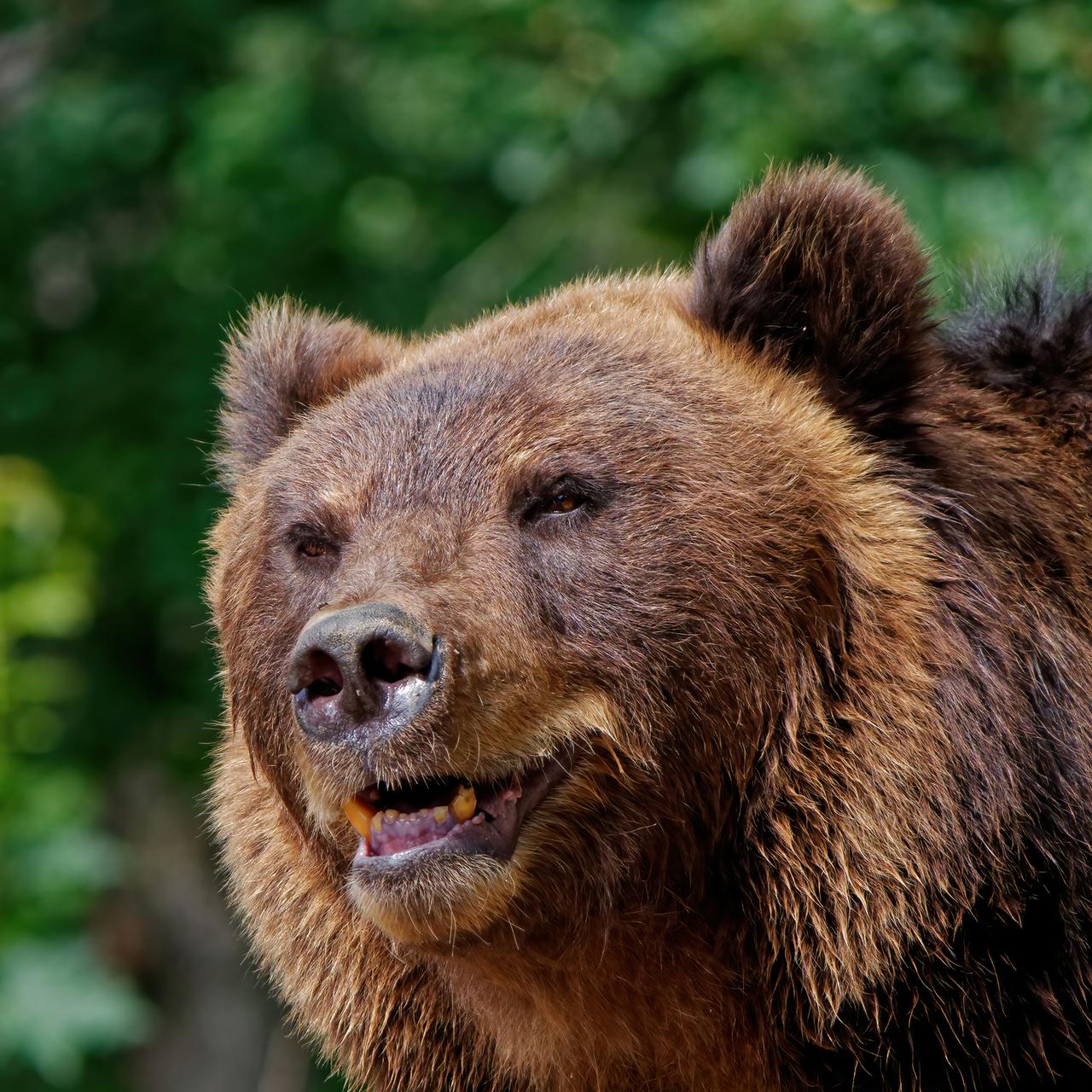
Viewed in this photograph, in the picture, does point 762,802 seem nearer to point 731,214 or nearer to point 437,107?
point 731,214

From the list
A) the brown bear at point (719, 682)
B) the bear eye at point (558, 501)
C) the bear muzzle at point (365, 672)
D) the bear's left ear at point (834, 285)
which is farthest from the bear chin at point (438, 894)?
the bear's left ear at point (834, 285)

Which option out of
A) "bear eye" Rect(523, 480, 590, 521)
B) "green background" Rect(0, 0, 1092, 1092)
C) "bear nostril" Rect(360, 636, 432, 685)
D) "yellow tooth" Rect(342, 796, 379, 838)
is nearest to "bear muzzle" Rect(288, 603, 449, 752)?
"bear nostril" Rect(360, 636, 432, 685)

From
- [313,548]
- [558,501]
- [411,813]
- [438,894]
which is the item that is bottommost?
[438,894]

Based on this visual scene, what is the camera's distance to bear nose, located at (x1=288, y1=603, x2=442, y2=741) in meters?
2.78

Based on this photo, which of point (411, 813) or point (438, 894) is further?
point (411, 813)

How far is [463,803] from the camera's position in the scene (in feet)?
9.75

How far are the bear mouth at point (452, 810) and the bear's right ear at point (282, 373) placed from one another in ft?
3.74

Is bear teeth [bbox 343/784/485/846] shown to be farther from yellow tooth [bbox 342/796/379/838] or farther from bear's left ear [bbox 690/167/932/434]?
bear's left ear [bbox 690/167/932/434]

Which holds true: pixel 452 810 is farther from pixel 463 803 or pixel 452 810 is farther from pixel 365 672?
pixel 365 672

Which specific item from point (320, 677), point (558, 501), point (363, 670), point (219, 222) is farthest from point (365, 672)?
point (219, 222)

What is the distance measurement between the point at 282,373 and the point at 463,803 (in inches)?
52.0

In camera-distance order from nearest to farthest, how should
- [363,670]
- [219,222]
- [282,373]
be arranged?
[363,670], [282,373], [219,222]

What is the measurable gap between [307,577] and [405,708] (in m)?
0.55

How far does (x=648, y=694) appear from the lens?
9.87ft
